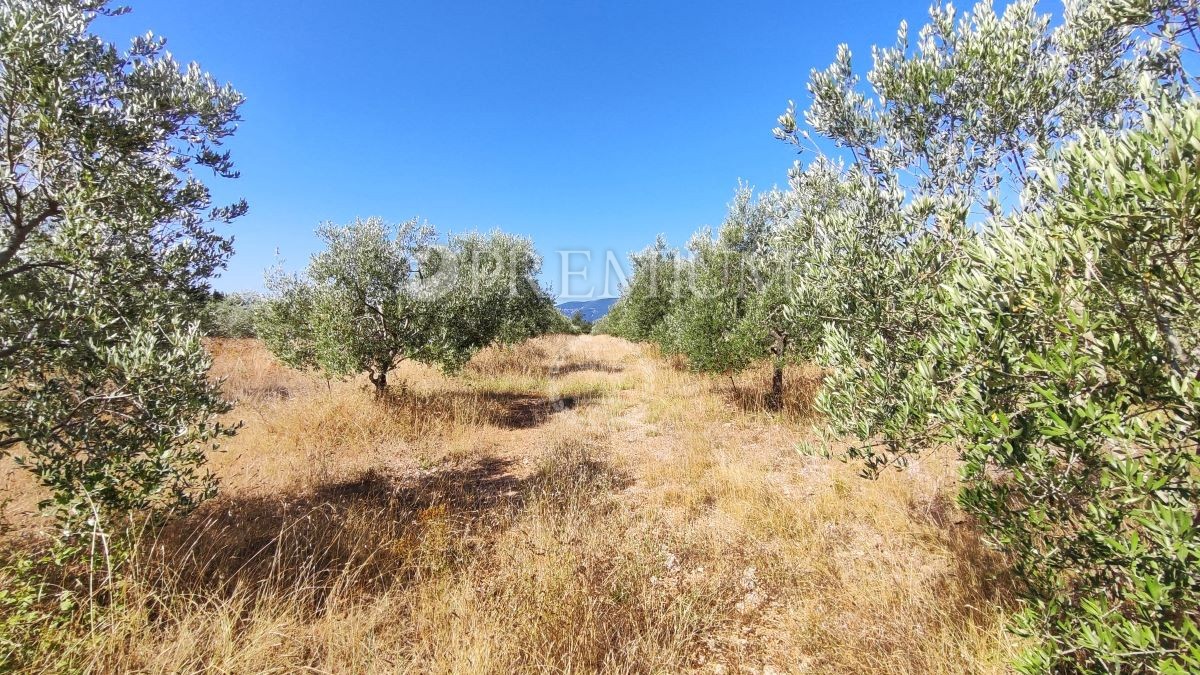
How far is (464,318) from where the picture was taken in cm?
1188

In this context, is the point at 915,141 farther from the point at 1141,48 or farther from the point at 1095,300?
the point at 1095,300

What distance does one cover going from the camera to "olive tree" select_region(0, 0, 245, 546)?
3041mm

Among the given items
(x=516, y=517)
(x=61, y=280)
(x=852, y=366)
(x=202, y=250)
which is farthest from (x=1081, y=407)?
(x=61, y=280)

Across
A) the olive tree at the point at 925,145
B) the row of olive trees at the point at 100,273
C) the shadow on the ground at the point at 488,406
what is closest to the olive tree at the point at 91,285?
the row of olive trees at the point at 100,273

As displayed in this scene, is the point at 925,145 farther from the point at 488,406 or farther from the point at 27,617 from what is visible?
the point at 488,406

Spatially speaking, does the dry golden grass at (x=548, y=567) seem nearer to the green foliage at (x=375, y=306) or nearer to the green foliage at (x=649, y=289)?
the green foliage at (x=375, y=306)

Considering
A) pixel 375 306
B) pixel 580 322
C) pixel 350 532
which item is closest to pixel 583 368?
pixel 375 306

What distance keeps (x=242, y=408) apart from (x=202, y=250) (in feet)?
26.2

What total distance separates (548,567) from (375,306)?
8.89 meters

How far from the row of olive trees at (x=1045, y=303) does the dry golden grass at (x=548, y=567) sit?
144 cm

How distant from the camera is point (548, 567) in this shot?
170 inches

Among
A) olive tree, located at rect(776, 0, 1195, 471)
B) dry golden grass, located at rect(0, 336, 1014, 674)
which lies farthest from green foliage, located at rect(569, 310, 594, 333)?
olive tree, located at rect(776, 0, 1195, 471)

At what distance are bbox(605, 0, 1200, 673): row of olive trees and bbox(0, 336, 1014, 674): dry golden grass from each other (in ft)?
4.73

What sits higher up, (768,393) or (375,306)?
(375,306)
